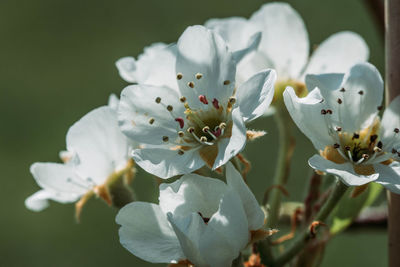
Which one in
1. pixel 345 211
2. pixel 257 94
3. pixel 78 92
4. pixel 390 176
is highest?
pixel 257 94

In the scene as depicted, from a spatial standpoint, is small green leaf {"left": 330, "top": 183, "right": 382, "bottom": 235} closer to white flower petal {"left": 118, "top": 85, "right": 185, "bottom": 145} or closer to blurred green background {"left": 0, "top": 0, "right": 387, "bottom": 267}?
white flower petal {"left": 118, "top": 85, "right": 185, "bottom": 145}

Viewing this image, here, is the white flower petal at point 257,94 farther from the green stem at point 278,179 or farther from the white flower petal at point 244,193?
the green stem at point 278,179

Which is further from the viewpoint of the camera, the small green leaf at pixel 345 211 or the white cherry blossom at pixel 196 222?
the small green leaf at pixel 345 211

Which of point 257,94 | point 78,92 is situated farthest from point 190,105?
point 78,92

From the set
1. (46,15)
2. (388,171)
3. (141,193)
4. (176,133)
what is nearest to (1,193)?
(141,193)

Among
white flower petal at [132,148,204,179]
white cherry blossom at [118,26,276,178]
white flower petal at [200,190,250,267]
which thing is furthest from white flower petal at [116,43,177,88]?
white flower petal at [200,190,250,267]

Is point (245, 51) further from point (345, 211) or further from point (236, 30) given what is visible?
point (345, 211)

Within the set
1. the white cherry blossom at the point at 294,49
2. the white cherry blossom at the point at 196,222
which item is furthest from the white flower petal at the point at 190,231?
the white cherry blossom at the point at 294,49
